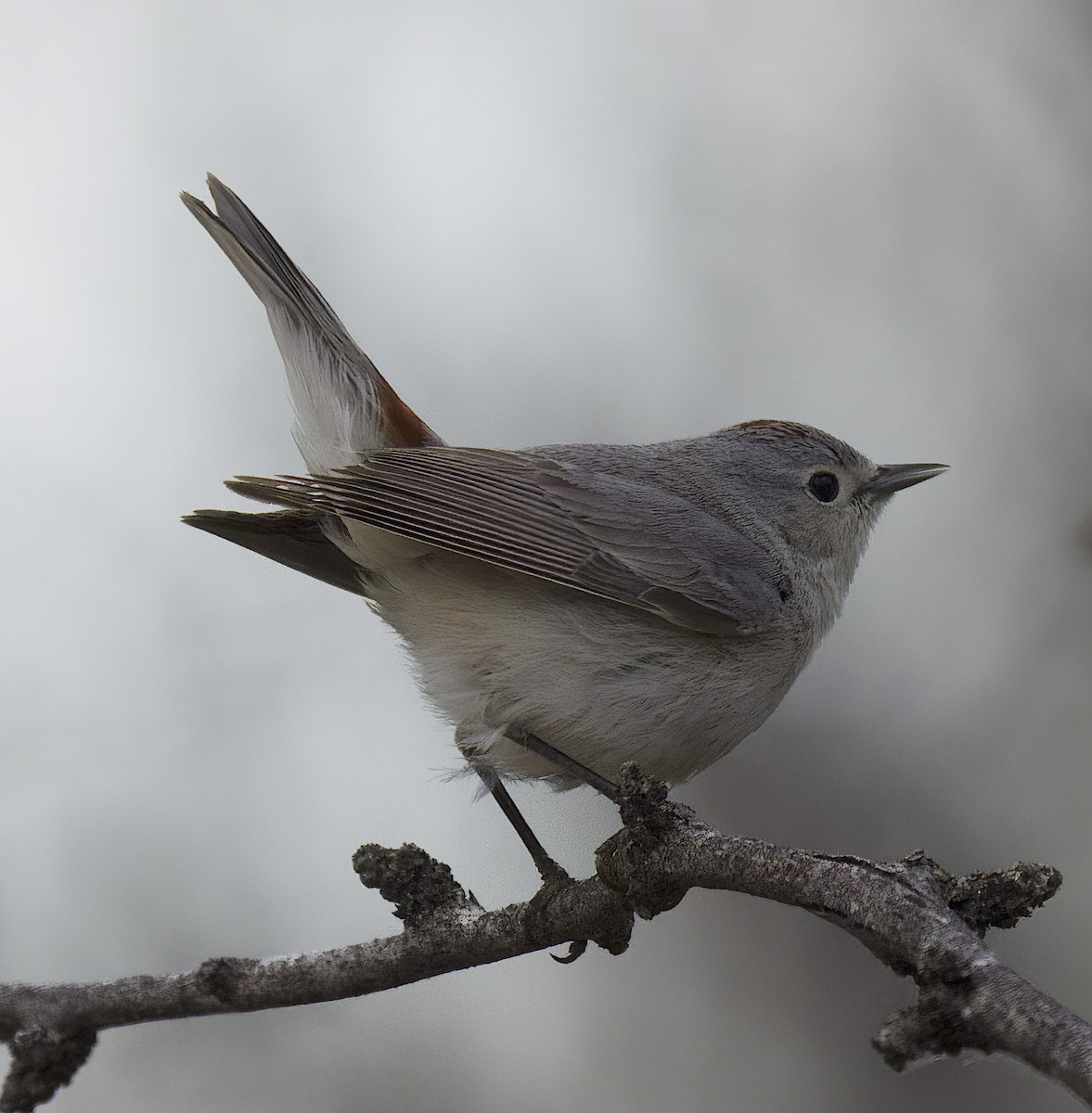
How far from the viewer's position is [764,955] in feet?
14.1

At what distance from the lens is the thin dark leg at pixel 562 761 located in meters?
2.81

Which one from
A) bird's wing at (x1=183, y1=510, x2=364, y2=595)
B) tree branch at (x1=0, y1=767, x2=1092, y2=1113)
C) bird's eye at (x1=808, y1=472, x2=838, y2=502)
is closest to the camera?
tree branch at (x1=0, y1=767, x2=1092, y2=1113)

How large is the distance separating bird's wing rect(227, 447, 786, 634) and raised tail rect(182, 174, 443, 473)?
8.4 inches

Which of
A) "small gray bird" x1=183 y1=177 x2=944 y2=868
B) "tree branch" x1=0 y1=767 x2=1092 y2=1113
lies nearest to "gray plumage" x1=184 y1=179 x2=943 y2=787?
"small gray bird" x1=183 y1=177 x2=944 y2=868

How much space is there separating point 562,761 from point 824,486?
4.40 feet

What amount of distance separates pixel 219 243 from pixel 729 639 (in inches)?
69.3

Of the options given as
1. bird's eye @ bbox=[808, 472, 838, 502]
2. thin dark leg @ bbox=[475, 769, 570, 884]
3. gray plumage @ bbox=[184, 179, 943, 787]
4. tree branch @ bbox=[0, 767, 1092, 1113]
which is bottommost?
tree branch @ bbox=[0, 767, 1092, 1113]

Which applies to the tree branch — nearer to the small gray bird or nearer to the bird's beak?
the small gray bird

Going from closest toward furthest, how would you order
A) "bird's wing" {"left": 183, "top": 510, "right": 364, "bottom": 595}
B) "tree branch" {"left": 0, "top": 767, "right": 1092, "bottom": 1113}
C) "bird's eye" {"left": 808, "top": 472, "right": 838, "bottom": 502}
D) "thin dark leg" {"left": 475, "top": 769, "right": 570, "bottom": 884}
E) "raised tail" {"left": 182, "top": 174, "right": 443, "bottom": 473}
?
"tree branch" {"left": 0, "top": 767, "right": 1092, "bottom": 1113}, "thin dark leg" {"left": 475, "top": 769, "right": 570, "bottom": 884}, "bird's wing" {"left": 183, "top": 510, "right": 364, "bottom": 595}, "raised tail" {"left": 182, "top": 174, "right": 443, "bottom": 473}, "bird's eye" {"left": 808, "top": 472, "right": 838, "bottom": 502}

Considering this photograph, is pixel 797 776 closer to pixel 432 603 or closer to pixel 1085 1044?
pixel 432 603

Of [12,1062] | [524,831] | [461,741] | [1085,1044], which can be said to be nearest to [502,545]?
[461,741]

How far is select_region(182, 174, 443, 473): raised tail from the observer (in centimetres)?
322

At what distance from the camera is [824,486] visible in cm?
361

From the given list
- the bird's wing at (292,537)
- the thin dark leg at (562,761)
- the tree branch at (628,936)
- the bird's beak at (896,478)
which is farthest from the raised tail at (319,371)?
the bird's beak at (896,478)
